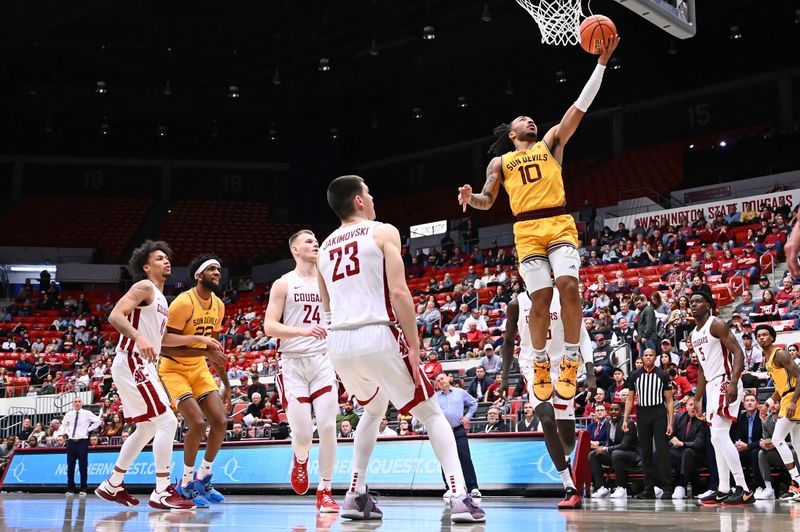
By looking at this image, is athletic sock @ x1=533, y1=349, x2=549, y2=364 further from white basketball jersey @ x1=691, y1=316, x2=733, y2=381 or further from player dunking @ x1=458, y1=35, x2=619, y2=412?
white basketball jersey @ x1=691, y1=316, x2=733, y2=381

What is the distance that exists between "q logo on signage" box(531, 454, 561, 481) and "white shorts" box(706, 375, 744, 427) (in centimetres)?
245

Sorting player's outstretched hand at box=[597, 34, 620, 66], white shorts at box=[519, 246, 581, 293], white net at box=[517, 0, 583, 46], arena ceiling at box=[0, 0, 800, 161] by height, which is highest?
arena ceiling at box=[0, 0, 800, 161]

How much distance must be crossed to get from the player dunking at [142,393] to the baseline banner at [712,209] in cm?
2008

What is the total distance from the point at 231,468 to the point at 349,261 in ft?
34.8

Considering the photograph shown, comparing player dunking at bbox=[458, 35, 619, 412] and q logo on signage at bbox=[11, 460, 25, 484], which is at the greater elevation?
player dunking at bbox=[458, 35, 619, 412]

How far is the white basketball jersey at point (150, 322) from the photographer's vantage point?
8.60 metres

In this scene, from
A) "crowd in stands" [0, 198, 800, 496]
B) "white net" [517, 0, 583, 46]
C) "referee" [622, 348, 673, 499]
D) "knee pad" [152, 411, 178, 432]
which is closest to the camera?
"knee pad" [152, 411, 178, 432]

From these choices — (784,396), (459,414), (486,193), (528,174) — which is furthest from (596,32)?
(459,414)

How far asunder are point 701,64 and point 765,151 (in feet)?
18.8

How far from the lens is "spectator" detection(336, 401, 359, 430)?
16.3m

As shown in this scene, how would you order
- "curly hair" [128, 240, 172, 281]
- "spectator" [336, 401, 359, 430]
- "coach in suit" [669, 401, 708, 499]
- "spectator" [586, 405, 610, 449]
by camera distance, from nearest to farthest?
"curly hair" [128, 240, 172, 281]
"coach in suit" [669, 401, 708, 499]
"spectator" [586, 405, 610, 449]
"spectator" [336, 401, 359, 430]

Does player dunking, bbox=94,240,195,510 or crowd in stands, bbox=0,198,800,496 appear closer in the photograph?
player dunking, bbox=94,240,195,510

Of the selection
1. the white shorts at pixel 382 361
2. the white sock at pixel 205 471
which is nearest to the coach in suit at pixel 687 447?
the white sock at pixel 205 471

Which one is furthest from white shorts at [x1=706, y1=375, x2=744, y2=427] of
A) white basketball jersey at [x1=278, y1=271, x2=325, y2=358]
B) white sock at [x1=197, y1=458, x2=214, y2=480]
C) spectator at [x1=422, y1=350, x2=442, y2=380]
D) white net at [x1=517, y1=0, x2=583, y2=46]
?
spectator at [x1=422, y1=350, x2=442, y2=380]
